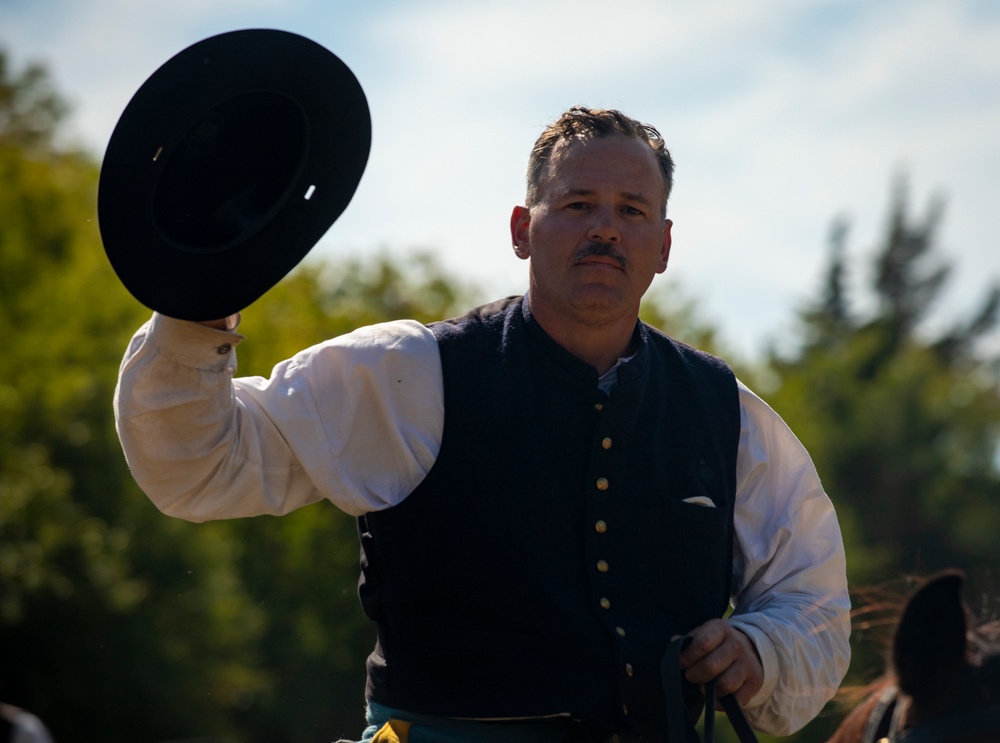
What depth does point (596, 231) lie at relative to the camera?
3.14 metres

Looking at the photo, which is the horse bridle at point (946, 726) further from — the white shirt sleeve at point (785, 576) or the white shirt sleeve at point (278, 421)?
the white shirt sleeve at point (278, 421)

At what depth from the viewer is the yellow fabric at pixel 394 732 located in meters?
2.83

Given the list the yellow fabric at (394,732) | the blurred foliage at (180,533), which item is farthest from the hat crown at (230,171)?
the blurred foliage at (180,533)

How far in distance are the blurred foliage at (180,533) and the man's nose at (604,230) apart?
344 inches

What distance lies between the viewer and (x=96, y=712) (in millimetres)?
16453

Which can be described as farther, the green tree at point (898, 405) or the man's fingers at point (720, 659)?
the green tree at point (898, 405)

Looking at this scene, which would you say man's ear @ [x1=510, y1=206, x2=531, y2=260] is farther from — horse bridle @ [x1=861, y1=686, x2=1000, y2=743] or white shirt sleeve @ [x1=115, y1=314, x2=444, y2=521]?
horse bridle @ [x1=861, y1=686, x2=1000, y2=743]

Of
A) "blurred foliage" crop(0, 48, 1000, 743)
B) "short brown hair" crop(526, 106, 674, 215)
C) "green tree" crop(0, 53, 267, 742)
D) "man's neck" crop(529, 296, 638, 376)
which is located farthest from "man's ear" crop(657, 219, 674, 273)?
"green tree" crop(0, 53, 267, 742)

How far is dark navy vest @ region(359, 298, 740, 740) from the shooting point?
112 inches

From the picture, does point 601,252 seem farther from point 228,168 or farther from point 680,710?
point 680,710

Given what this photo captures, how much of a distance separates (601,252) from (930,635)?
1171 mm

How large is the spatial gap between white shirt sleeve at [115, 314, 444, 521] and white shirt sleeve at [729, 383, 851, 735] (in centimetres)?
81

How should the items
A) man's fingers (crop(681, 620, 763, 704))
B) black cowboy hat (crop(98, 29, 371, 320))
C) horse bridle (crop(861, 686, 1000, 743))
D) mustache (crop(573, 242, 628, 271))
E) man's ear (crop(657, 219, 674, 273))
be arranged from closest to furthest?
horse bridle (crop(861, 686, 1000, 743)) < black cowboy hat (crop(98, 29, 371, 320)) < man's fingers (crop(681, 620, 763, 704)) < mustache (crop(573, 242, 628, 271)) < man's ear (crop(657, 219, 674, 273))

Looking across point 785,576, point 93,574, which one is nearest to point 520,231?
point 785,576
